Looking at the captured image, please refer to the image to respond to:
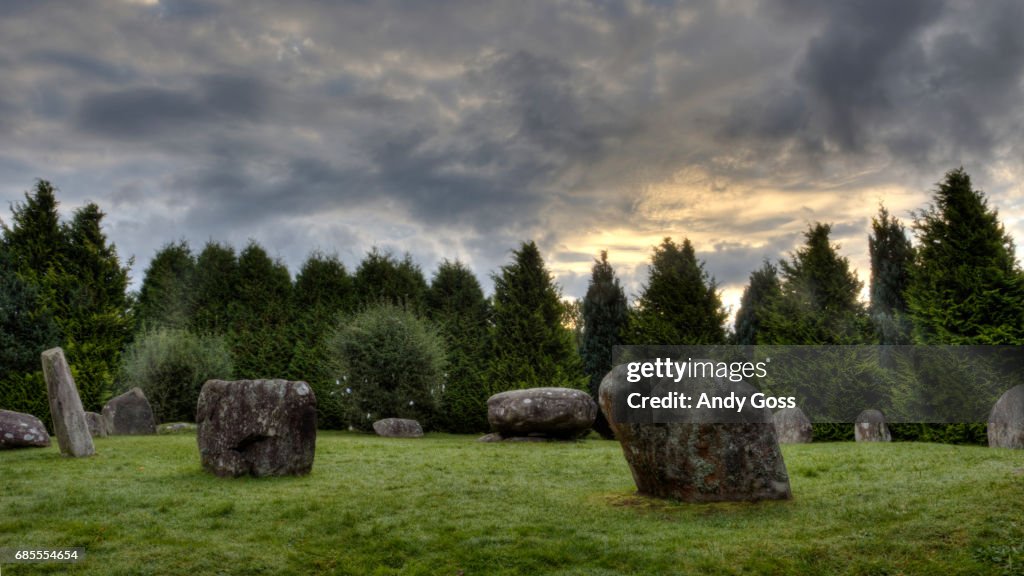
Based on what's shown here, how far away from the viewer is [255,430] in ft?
39.2

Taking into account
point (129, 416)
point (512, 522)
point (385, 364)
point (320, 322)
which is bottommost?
point (512, 522)

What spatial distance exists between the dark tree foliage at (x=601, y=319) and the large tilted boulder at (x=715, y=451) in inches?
687

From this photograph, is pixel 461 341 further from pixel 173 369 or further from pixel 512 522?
pixel 512 522

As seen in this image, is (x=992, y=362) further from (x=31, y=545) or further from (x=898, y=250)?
(x=31, y=545)

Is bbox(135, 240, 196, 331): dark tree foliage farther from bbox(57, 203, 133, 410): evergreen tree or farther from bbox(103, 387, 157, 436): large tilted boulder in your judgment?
bbox(103, 387, 157, 436): large tilted boulder

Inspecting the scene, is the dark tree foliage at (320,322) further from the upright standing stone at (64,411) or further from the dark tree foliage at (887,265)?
the dark tree foliage at (887,265)

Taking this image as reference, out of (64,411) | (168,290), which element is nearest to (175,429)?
(64,411)

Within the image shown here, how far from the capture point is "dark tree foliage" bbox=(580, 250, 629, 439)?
27.2 meters

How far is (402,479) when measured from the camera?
1177 centimetres

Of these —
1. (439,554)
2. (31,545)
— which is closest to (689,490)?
(439,554)

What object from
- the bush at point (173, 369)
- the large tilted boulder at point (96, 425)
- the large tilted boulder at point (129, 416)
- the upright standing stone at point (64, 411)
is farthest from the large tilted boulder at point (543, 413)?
the bush at point (173, 369)

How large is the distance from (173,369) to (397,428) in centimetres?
879

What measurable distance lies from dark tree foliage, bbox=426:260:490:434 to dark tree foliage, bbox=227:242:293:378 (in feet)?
20.1

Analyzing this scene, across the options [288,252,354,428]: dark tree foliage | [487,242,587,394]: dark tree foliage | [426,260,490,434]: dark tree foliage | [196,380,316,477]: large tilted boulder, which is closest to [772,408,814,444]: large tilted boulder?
[487,242,587,394]: dark tree foliage
